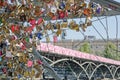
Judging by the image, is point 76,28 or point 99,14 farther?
point 99,14

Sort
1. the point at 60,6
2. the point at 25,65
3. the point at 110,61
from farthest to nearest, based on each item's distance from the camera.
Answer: the point at 110,61
the point at 25,65
the point at 60,6

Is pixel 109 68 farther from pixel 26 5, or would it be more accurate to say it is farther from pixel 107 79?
pixel 26 5

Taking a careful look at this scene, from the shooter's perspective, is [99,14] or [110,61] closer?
[99,14]

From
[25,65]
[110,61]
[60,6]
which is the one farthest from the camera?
[110,61]

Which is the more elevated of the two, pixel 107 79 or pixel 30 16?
pixel 30 16

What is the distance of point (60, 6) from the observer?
2994mm

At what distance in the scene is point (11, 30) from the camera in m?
3.08

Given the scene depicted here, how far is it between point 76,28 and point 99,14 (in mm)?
328

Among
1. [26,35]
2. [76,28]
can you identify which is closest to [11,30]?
[26,35]

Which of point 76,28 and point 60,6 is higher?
point 60,6

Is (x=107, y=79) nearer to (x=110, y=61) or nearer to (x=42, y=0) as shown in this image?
(x=110, y=61)

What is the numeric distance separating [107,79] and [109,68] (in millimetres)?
1804

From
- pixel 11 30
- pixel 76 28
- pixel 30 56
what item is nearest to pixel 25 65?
pixel 30 56

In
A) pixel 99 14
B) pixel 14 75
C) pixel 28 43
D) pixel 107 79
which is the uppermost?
pixel 99 14
